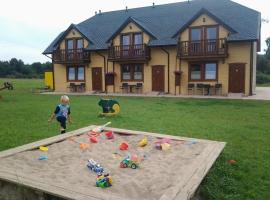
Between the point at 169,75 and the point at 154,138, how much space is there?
16991 millimetres

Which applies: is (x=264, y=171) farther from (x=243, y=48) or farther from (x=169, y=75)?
(x=169, y=75)

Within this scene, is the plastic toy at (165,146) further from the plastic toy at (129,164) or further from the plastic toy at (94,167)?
the plastic toy at (94,167)

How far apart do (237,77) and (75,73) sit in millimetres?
14372

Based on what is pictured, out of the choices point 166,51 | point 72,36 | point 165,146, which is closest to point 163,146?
point 165,146

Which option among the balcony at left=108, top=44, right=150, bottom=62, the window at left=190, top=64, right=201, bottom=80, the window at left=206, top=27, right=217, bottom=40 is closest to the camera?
the window at left=206, top=27, right=217, bottom=40

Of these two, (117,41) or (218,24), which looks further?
(117,41)

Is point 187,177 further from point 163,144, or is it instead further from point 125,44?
point 125,44

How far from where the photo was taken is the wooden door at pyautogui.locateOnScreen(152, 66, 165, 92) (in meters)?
23.3

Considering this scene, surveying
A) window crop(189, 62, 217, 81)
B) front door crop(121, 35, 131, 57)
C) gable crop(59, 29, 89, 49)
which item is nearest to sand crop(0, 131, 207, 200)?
window crop(189, 62, 217, 81)

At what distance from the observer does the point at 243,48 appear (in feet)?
66.4

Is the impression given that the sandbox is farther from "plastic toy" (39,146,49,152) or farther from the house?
the house

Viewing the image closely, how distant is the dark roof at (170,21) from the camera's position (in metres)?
20.6

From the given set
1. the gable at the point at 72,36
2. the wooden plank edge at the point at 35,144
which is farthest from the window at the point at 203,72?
the wooden plank edge at the point at 35,144

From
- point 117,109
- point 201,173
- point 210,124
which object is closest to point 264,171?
point 201,173
